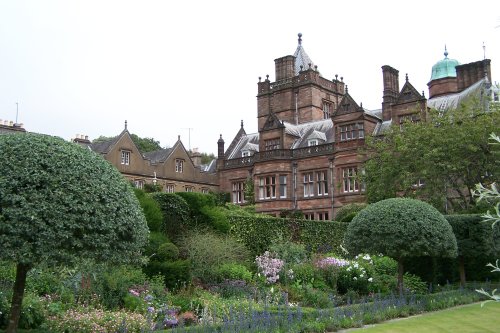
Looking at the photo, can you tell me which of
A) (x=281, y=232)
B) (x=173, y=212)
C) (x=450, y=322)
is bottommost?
(x=450, y=322)

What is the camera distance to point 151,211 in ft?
49.8

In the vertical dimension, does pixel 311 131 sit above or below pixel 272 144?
above

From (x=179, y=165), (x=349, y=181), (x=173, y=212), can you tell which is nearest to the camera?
(x=173, y=212)

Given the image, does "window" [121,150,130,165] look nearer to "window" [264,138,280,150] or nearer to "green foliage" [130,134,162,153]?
"window" [264,138,280,150]

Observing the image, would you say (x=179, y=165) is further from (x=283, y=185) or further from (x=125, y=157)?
(x=283, y=185)

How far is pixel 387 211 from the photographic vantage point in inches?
538

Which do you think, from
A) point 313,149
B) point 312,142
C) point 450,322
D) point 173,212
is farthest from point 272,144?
point 450,322

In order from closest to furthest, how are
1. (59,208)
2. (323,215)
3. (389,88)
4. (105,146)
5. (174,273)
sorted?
(59,208), (174,273), (323,215), (389,88), (105,146)

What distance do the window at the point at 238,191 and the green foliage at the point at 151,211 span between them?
26.0 meters

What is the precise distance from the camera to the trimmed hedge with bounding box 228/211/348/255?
19.0 metres

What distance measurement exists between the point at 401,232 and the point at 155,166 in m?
29.4

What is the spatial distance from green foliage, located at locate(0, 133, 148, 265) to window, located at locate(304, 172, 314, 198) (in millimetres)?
30186

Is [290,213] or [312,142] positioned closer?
[290,213]

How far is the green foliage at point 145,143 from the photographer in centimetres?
5998
